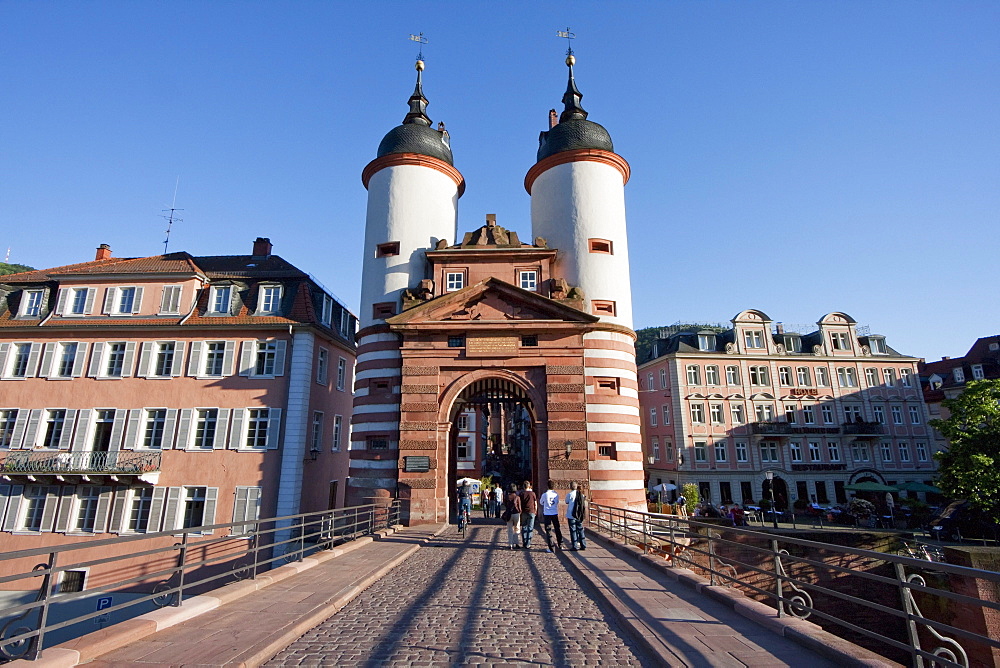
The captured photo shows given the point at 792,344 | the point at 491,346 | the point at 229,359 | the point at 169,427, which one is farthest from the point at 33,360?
the point at 792,344

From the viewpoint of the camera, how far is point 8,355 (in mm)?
24422

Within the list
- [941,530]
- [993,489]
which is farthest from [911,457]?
Result: [993,489]

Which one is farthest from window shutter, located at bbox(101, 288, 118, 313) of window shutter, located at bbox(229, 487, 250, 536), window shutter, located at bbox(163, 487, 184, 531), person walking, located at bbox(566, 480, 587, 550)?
person walking, located at bbox(566, 480, 587, 550)

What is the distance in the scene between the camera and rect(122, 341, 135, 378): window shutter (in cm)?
2369

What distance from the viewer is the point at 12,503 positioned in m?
22.5

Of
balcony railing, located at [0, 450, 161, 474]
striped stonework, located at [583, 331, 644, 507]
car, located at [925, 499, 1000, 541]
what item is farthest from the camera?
car, located at [925, 499, 1000, 541]

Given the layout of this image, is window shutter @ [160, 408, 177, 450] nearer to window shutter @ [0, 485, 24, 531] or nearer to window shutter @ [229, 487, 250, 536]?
window shutter @ [229, 487, 250, 536]

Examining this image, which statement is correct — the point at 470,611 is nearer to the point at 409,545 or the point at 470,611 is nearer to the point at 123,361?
the point at 409,545

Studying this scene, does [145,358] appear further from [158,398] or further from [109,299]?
[109,299]

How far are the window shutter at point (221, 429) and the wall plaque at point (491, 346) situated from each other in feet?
36.4

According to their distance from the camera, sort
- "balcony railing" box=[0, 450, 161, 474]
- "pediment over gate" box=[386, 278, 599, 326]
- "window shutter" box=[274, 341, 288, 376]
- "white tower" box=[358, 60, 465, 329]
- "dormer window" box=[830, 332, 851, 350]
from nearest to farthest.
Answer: "pediment over gate" box=[386, 278, 599, 326] → "balcony railing" box=[0, 450, 161, 474] → "window shutter" box=[274, 341, 288, 376] → "white tower" box=[358, 60, 465, 329] → "dormer window" box=[830, 332, 851, 350]

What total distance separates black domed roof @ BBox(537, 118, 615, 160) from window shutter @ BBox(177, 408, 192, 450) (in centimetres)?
2034

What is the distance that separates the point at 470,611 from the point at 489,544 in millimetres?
7462

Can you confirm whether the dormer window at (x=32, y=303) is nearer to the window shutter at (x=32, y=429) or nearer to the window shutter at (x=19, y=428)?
the window shutter at (x=19, y=428)
